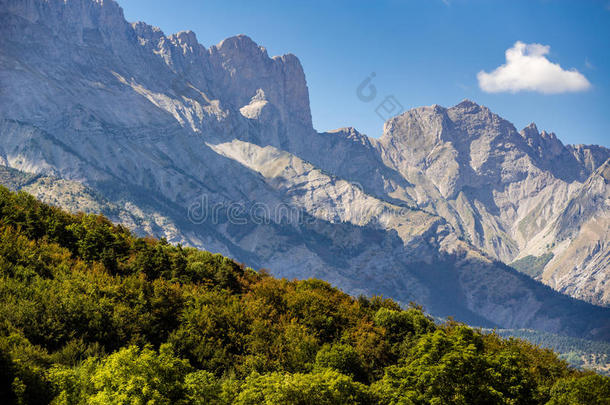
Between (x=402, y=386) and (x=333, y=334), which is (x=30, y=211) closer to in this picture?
(x=333, y=334)

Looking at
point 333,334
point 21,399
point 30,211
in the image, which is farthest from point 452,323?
point 30,211

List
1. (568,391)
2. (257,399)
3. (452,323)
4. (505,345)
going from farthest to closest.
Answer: (452,323)
(505,345)
(568,391)
(257,399)

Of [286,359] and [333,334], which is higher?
[333,334]

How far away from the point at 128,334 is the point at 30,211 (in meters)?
31.7

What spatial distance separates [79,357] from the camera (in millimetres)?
Result: 45156

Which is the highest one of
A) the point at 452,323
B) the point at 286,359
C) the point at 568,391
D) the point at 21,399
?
the point at 452,323

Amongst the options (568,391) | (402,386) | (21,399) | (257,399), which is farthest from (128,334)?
(568,391)

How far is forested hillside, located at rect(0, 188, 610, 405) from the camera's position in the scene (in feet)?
123

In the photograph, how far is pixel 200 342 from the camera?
5341cm

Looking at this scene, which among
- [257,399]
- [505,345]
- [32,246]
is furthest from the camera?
[505,345]

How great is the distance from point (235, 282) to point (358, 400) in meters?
35.8

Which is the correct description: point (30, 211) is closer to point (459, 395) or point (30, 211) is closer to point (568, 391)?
point (459, 395)

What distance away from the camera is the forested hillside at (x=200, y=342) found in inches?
1471

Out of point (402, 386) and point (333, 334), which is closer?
point (402, 386)
